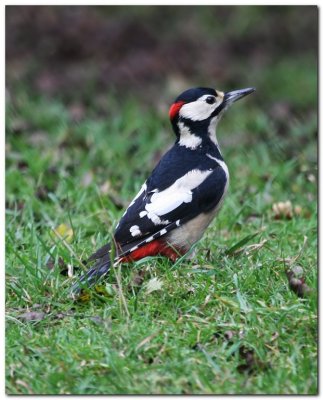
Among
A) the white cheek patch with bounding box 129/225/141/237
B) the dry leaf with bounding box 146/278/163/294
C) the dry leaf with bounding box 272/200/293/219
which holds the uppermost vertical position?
the white cheek patch with bounding box 129/225/141/237

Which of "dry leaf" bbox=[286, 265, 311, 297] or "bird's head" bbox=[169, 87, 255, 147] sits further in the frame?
"bird's head" bbox=[169, 87, 255, 147]

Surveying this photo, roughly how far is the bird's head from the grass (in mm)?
760

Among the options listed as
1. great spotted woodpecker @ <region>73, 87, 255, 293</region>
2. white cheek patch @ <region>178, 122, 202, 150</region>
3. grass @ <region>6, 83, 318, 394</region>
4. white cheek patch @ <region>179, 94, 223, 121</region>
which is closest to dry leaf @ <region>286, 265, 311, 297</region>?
grass @ <region>6, 83, 318, 394</region>

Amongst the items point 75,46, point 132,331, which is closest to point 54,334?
point 132,331

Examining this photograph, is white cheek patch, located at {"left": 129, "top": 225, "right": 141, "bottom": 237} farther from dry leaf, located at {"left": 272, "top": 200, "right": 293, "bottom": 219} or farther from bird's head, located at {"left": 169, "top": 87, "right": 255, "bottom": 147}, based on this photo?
dry leaf, located at {"left": 272, "top": 200, "right": 293, "bottom": 219}

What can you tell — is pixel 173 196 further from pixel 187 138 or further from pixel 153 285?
pixel 153 285

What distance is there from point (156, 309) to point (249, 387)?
804 mm

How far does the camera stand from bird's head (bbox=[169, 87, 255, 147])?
17.9 ft

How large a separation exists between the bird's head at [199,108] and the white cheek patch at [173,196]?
17.3 inches

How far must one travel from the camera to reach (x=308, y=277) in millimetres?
4586

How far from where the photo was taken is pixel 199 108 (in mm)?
5473

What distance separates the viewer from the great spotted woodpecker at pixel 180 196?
16.1ft

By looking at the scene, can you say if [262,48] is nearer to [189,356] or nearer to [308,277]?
[308,277]

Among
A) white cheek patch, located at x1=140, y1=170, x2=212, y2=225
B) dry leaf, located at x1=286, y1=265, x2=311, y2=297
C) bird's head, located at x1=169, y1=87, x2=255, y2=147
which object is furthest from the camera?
bird's head, located at x1=169, y1=87, x2=255, y2=147
